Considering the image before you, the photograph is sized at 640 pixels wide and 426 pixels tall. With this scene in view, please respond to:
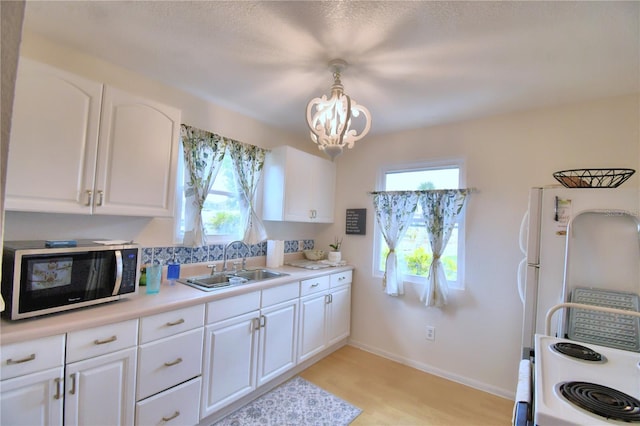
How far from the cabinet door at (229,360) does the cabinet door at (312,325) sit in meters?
0.53

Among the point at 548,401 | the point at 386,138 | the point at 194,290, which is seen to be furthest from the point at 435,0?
the point at 194,290

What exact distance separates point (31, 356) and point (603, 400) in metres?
2.22

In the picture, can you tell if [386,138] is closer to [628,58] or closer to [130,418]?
[628,58]

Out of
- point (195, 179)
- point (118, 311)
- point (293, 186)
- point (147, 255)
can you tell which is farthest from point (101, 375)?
point (293, 186)

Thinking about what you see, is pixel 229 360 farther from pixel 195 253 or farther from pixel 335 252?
pixel 335 252

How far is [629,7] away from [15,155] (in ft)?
9.57

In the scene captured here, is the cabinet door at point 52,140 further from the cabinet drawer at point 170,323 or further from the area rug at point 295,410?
the area rug at point 295,410

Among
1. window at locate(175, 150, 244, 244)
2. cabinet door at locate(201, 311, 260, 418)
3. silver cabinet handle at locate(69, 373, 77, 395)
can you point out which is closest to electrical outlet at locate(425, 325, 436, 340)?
cabinet door at locate(201, 311, 260, 418)

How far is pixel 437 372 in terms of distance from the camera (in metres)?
2.78

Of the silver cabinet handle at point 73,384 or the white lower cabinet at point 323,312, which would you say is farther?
the white lower cabinet at point 323,312

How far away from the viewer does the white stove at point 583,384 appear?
0.92 m

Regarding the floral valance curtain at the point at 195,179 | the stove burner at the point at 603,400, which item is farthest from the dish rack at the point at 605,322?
the floral valance curtain at the point at 195,179

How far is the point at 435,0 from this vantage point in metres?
1.30

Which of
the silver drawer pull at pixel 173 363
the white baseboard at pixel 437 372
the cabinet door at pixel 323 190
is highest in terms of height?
the cabinet door at pixel 323 190
